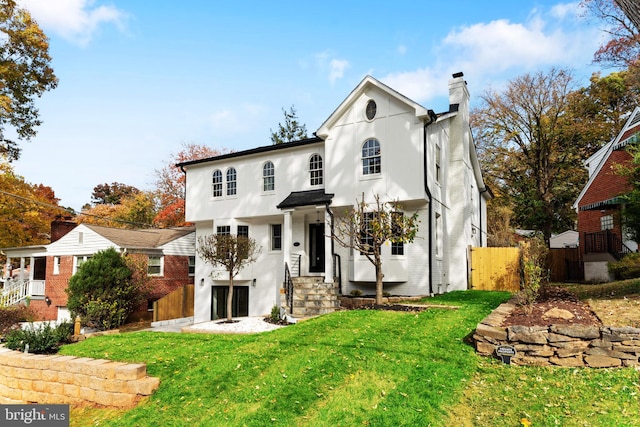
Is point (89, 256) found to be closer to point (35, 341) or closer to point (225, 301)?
point (225, 301)

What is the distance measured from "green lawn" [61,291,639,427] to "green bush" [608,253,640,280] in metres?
10.4

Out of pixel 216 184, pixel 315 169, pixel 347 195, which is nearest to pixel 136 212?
pixel 216 184

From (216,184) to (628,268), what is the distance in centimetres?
1722

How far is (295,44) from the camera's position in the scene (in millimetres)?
12438

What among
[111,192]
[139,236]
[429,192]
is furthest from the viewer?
[111,192]

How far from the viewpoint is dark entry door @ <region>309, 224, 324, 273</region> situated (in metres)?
18.2

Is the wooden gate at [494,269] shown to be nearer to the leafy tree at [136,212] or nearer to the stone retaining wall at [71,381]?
the stone retaining wall at [71,381]

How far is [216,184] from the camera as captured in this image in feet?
68.2

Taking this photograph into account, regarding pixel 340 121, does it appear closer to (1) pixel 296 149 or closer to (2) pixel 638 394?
(1) pixel 296 149

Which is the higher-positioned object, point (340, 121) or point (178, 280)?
point (340, 121)

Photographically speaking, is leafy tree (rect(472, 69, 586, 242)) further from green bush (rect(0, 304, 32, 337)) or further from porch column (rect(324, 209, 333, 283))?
green bush (rect(0, 304, 32, 337))

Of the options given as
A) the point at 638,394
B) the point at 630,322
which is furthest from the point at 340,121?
the point at 638,394

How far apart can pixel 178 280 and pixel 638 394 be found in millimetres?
21619

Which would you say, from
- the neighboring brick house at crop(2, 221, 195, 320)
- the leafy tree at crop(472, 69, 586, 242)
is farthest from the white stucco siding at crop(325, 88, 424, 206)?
the leafy tree at crop(472, 69, 586, 242)
